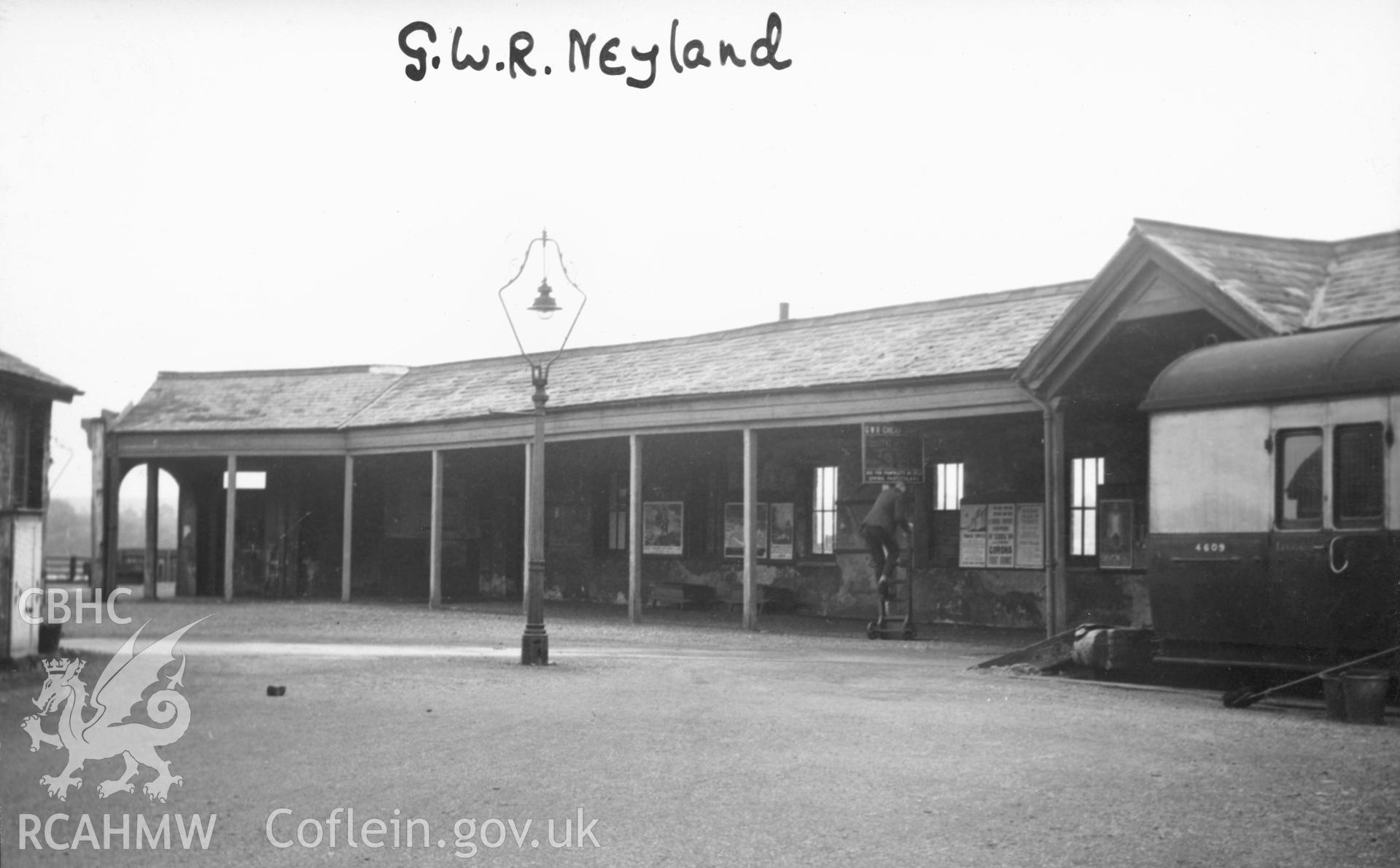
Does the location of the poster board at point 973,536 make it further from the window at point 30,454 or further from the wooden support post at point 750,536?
the window at point 30,454

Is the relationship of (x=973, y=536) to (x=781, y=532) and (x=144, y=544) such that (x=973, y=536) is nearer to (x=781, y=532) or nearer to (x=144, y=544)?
(x=781, y=532)

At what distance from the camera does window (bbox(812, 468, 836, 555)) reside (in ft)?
76.4

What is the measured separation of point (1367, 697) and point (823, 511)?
13746 mm

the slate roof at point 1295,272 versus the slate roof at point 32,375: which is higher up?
the slate roof at point 1295,272

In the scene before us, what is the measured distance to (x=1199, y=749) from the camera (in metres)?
8.78

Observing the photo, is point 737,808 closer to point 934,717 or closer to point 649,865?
point 649,865

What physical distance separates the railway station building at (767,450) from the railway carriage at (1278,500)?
1200 mm

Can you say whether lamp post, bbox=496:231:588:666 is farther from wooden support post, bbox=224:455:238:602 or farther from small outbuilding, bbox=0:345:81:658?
wooden support post, bbox=224:455:238:602

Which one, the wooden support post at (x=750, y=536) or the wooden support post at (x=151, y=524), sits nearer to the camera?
the wooden support post at (x=750, y=536)

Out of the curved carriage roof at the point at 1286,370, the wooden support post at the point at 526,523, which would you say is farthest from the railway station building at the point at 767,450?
the curved carriage roof at the point at 1286,370

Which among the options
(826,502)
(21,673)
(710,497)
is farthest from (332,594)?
(21,673)

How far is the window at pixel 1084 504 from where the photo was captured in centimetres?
1922

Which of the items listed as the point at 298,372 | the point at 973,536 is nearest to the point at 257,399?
the point at 298,372

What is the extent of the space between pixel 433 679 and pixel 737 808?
20.1 ft
